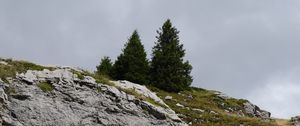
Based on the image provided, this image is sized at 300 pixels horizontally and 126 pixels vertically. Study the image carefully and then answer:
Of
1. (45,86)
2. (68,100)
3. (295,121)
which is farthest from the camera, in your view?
(295,121)

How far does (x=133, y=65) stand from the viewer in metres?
64.6

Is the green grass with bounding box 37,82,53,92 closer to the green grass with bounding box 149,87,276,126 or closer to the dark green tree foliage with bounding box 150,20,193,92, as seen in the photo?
the green grass with bounding box 149,87,276,126

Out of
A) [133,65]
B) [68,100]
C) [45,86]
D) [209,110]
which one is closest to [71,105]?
[68,100]

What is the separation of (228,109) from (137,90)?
23155 mm

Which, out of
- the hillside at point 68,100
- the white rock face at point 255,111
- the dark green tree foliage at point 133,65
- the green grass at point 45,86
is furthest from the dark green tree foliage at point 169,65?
the green grass at point 45,86

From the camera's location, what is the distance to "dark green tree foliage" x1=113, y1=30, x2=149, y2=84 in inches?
2506

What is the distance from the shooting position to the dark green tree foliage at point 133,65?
6366 centimetres

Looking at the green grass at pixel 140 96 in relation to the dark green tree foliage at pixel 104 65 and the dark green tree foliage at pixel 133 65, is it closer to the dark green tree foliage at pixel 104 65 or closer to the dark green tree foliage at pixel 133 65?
the dark green tree foliage at pixel 133 65

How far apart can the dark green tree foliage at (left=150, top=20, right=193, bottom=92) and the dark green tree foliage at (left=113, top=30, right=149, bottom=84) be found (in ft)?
4.28

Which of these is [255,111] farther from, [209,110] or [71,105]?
[71,105]

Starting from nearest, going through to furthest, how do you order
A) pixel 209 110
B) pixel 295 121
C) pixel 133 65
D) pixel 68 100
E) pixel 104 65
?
pixel 68 100
pixel 209 110
pixel 295 121
pixel 133 65
pixel 104 65

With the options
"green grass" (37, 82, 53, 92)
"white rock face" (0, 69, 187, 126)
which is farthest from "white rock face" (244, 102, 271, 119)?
"green grass" (37, 82, 53, 92)

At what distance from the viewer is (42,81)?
111 ft

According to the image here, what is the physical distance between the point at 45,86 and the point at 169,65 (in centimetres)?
3558
